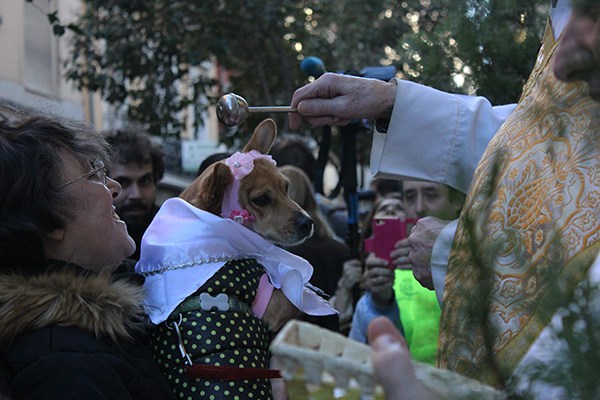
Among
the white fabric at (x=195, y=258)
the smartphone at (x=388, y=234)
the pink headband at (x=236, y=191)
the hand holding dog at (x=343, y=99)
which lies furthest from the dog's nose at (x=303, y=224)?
the hand holding dog at (x=343, y=99)

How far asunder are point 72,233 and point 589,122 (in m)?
1.35

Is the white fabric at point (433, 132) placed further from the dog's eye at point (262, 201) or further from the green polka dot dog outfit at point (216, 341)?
the dog's eye at point (262, 201)

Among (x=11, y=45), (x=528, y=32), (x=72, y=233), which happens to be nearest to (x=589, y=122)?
(x=528, y=32)

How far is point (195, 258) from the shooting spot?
2.32 meters

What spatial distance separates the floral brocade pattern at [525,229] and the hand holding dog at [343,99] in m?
0.48

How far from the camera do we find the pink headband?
2892mm

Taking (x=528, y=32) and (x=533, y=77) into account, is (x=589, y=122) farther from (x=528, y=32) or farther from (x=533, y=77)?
(x=528, y=32)

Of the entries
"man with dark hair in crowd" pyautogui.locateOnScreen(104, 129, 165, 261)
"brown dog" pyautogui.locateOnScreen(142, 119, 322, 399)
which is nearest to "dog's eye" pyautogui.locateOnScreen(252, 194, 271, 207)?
"brown dog" pyautogui.locateOnScreen(142, 119, 322, 399)

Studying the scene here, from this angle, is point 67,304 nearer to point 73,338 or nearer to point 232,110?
point 73,338

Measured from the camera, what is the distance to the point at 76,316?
→ 6.09 ft

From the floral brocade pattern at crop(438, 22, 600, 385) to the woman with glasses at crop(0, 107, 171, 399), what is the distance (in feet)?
2.67

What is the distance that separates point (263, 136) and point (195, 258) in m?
0.87

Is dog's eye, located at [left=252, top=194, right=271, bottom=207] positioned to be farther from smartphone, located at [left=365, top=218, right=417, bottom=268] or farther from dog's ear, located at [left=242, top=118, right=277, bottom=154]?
smartphone, located at [left=365, top=218, right=417, bottom=268]

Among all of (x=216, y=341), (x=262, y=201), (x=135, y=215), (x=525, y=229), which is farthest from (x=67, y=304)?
(x=135, y=215)
